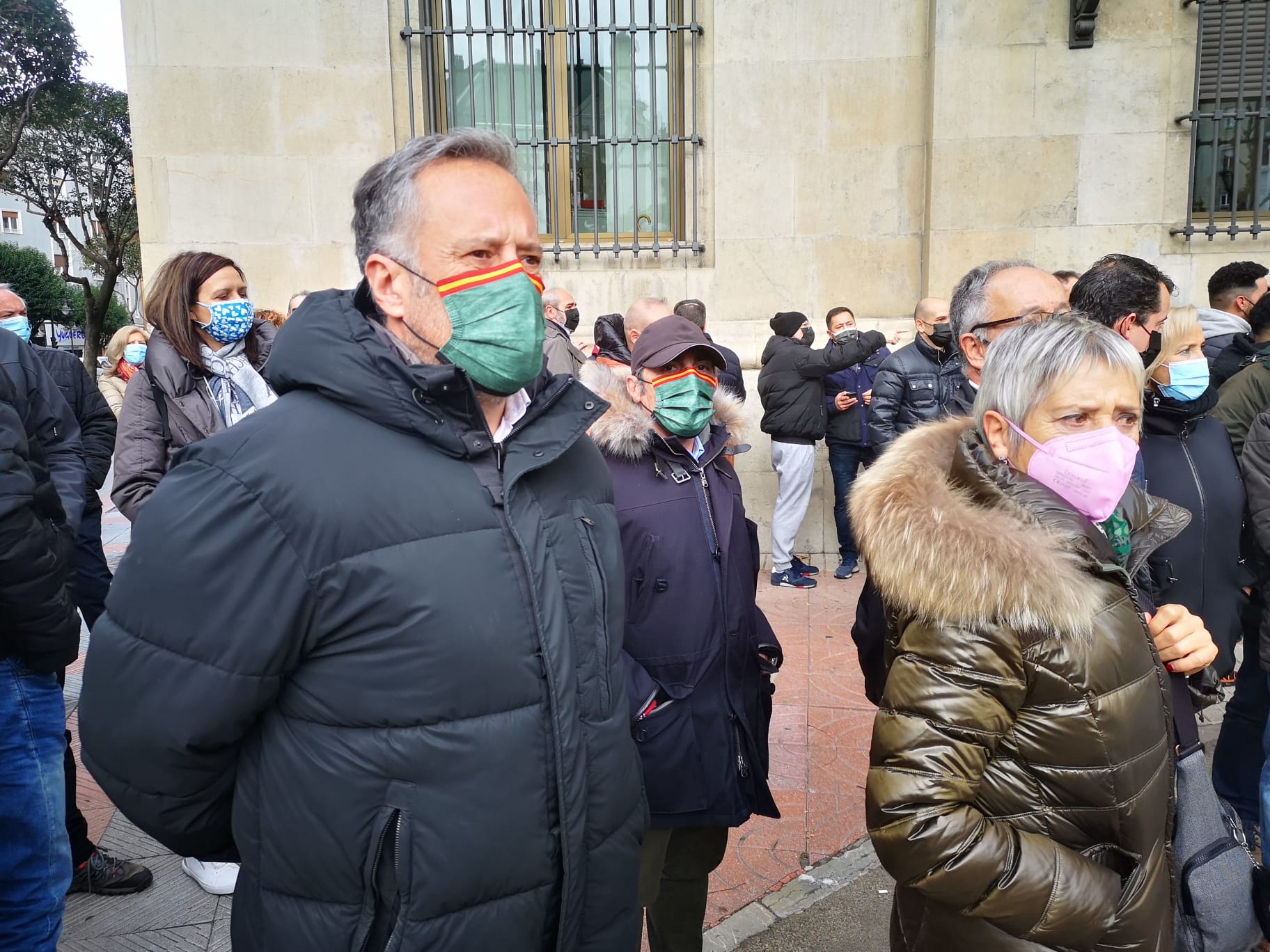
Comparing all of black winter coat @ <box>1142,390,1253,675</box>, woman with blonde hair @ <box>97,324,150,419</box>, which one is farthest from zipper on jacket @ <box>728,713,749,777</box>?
woman with blonde hair @ <box>97,324,150,419</box>

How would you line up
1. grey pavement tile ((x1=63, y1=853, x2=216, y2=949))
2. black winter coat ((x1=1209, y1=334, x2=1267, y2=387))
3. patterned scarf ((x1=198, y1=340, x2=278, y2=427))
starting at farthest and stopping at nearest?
1. black winter coat ((x1=1209, y1=334, x2=1267, y2=387))
2. patterned scarf ((x1=198, y1=340, x2=278, y2=427))
3. grey pavement tile ((x1=63, y1=853, x2=216, y2=949))

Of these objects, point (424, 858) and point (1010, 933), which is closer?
point (424, 858)

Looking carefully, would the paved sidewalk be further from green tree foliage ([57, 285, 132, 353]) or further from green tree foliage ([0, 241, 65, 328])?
green tree foliage ([57, 285, 132, 353])

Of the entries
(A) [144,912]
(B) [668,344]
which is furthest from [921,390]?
(A) [144,912]

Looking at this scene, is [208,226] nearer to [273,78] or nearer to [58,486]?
[273,78]

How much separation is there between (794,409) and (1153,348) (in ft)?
12.8

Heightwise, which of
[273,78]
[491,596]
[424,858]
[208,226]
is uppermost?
[273,78]

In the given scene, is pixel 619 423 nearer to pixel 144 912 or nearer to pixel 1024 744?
pixel 1024 744

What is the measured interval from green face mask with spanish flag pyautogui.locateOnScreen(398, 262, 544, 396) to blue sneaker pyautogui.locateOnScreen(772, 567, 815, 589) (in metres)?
5.67

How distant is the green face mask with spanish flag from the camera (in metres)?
1.69

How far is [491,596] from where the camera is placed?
1552mm

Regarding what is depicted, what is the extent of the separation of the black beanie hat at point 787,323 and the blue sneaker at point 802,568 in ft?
5.57

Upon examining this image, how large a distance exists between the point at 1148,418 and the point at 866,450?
13.5 feet

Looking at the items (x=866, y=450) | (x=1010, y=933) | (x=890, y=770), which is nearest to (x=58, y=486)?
(x=890, y=770)
